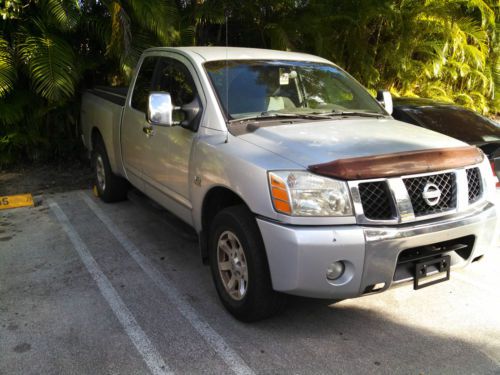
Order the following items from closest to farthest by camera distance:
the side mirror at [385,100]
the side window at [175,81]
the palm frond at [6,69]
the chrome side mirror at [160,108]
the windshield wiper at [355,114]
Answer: the chrome side mirror at [160,108]
the windshield wiper at [355,114]
the side window at [175,81]
the side mirror at [385,100]
the palm frond at [6,69]

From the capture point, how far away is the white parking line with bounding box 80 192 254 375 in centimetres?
304

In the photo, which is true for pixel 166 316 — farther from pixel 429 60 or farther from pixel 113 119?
pixel 429 60

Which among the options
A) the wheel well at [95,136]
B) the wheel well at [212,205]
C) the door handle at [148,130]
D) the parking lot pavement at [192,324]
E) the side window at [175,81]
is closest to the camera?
the parking lot pavement at [192,324]

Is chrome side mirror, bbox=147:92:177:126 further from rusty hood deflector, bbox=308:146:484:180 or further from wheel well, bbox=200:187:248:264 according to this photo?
rusty hood deflector, bbox=308:146:484:180

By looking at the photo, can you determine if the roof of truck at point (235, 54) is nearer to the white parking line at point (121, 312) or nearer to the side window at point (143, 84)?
the side window at point (143, 84)

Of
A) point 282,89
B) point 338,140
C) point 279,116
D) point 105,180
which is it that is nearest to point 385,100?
point 282,89

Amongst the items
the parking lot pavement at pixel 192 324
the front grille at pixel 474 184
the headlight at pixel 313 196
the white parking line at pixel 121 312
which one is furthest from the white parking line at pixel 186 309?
the front grille at pixel 474 184

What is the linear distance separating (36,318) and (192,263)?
1.45m

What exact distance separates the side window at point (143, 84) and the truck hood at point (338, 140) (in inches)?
74.6

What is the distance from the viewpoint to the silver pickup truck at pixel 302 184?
2.87 meters

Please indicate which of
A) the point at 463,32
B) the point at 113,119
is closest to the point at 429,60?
the point at 463,32

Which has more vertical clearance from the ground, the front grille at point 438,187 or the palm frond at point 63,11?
the palm frond at point 63,11

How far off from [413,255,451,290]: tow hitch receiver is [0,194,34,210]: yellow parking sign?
17.2 ft

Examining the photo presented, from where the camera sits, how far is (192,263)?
457cm
